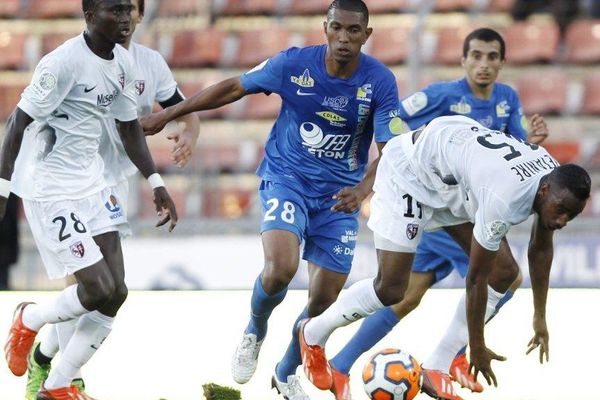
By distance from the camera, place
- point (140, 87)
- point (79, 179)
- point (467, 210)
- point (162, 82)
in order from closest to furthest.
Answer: point (467, 210) < point (79, 179) < point (140, 87) < point (162, 82)

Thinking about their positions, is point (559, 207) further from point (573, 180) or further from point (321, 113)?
point (321, 113)

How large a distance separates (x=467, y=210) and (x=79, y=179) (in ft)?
6.56

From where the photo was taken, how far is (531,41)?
44.4ft

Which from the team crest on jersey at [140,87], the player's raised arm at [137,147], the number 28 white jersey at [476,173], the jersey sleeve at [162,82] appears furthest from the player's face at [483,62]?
the player's raised arm at [137,147]

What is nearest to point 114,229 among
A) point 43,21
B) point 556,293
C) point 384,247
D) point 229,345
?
point 384,247

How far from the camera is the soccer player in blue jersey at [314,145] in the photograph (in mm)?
6902

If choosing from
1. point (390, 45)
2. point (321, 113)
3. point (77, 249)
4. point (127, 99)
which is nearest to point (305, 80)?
point (321, 113)

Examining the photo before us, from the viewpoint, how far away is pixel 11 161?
621 cm

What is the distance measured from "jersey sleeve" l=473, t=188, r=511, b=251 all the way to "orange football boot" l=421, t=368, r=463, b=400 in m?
1.26

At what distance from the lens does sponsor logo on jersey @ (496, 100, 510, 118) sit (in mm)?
7996

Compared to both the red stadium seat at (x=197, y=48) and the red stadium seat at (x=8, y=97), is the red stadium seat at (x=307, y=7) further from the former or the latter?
the red stadium seat at (x=8, y=97)

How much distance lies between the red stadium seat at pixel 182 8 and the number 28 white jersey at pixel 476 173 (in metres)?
6.18

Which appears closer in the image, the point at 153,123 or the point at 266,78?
the point at 266,78

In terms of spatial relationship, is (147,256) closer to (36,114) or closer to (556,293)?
(556,293)
